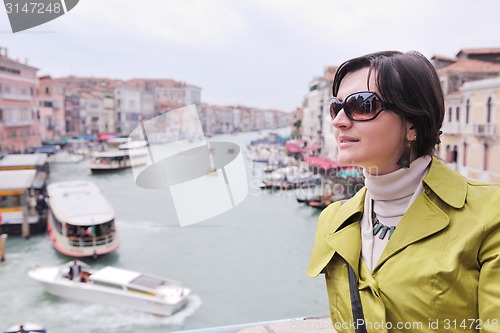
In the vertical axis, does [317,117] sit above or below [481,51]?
below

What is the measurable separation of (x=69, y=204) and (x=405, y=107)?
5.71 m

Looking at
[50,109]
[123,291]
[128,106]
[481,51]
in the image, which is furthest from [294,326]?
[128,106]

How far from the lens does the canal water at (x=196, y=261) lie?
4438mm

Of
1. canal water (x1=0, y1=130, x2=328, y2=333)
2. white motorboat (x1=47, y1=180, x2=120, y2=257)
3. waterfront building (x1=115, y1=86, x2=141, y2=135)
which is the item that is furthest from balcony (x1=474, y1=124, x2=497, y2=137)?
waterfront building (x1=115, y1=86, x2=141, y2=135)

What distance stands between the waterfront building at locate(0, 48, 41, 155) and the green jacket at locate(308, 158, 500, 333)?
5.71 meters

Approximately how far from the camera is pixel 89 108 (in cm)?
A: 704

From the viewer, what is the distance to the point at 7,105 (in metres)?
5.41

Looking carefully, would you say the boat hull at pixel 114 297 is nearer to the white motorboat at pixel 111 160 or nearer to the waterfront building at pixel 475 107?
the white motorboat at pixel 111 160

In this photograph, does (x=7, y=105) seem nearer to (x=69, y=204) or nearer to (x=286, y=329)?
(x=69, y=204)

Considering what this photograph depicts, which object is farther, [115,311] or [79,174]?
[79,174]

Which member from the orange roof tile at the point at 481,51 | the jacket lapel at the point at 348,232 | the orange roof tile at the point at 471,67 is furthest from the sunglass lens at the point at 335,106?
the orange roof tile at the point at 481,51

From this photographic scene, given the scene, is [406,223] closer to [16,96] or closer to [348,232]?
[348,232]

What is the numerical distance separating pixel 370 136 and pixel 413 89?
63 mm

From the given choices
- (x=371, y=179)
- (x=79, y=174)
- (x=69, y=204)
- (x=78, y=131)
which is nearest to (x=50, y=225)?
(x=69, y=204)
